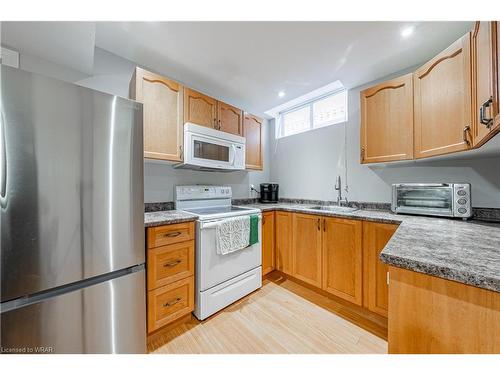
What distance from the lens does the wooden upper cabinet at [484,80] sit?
857 mm

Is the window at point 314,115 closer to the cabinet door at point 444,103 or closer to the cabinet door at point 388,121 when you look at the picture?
the cabinet door at point 388,121

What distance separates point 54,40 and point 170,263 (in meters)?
1.72

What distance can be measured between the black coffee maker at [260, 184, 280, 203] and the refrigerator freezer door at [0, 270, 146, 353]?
6.75 feet

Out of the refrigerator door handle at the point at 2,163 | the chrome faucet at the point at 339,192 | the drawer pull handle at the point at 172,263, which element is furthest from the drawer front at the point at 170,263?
the chrome faucet at the point at 339,192

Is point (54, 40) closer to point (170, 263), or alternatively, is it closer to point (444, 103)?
point (170, 263)

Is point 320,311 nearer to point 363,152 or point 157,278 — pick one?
point 157,278

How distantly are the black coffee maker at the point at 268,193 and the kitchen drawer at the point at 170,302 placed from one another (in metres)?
1.66

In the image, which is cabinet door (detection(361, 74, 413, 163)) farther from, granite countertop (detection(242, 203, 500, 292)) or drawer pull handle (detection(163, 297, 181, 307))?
drawer pull handle (detection(163, 297, 181, 307))

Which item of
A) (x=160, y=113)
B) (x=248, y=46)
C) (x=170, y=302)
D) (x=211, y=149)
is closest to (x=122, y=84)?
(x=160, y=113)

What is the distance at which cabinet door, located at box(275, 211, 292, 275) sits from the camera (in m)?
2.24

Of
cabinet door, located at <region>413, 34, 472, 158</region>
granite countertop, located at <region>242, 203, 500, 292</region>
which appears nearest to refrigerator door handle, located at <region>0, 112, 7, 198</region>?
granite countertop, located at <region>242, 203, 500, 292</region>

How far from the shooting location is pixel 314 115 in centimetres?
271

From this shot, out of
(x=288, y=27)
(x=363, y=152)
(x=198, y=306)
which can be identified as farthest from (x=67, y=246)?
(x=363, y=152)

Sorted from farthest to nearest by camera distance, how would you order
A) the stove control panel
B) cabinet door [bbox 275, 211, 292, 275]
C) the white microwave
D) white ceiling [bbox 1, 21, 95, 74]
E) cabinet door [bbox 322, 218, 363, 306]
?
cabinet door [bbox 275, 211, 292, 275] < the stove control panel < the white microwave < cabinet door [bbox 322, 218, 363, 306] < white ceiling [bbox 1, 21, 95, 74]
